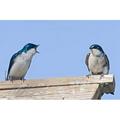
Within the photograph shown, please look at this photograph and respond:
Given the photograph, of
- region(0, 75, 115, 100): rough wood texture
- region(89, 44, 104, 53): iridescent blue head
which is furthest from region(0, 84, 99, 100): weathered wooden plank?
region(89, 44, 104, 53): iridescent blue head

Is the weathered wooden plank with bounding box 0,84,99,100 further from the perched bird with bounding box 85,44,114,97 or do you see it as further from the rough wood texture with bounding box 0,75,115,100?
the perched bird with bounding box 85,44,114,97

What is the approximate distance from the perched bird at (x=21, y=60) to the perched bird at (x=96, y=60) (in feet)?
0.94

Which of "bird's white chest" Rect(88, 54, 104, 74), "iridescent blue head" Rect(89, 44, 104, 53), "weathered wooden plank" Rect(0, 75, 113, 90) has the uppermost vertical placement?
"iridescent blue head" Rect(89, 44, 104, 53)

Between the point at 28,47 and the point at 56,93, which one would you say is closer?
the point at 56,93

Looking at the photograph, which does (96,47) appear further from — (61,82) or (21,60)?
(61,82)

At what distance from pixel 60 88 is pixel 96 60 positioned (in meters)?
0.67

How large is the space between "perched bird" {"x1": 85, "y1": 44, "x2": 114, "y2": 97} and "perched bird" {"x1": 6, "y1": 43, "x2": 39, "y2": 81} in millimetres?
287

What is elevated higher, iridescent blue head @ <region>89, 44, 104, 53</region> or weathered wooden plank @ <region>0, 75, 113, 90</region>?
iridescent blue head @ <region>89, 44, 104, 53</region>

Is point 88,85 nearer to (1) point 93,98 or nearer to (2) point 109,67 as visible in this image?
(1) point 93,98

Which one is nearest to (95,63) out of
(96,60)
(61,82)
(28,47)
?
(96,60)

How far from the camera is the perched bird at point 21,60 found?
2.76m

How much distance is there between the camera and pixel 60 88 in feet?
7.40

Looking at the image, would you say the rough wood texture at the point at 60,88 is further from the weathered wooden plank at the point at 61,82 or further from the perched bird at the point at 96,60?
the perched bird at the point at 96,60

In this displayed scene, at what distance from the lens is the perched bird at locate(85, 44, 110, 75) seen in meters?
2.69
